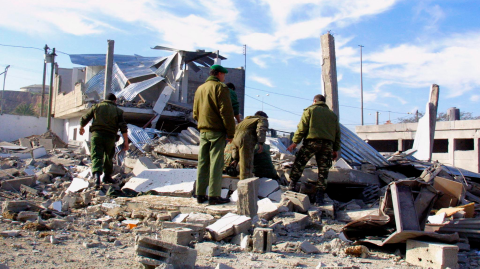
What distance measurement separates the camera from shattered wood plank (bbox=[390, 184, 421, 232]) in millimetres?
3129

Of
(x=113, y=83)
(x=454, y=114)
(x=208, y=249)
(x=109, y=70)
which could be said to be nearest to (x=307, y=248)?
(x=208, y=249)

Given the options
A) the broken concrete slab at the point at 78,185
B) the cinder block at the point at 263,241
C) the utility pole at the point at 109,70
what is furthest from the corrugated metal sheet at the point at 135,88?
the cinder block at the point at 263,241

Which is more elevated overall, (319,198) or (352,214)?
(319,198)

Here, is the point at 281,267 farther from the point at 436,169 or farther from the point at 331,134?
the point at 436,169

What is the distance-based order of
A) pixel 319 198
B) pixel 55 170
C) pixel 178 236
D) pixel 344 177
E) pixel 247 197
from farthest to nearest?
pixel 55 170
pixel 344 177
pixel 319 198
pixel 247 197
pixel 178 236

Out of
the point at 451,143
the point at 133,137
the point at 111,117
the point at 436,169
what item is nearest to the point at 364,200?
the point at 436,169

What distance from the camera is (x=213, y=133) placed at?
4.30 metres

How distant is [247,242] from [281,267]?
0.53 metres

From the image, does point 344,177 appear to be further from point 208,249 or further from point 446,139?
point 446,139

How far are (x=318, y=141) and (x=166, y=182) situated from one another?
6.90 ft

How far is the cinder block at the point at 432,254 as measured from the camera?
9.21 feet

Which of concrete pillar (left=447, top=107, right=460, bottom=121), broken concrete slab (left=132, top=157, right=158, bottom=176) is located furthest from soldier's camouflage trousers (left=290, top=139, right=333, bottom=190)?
concrete pillar (left=447, top=107, right=460, bottom=121)

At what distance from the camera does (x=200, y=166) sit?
14.3ft

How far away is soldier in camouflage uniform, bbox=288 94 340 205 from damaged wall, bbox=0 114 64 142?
71.0 feet
